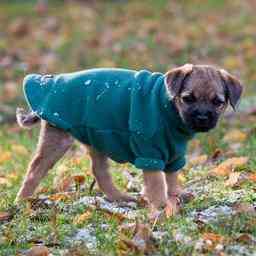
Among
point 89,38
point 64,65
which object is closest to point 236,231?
point 64,65

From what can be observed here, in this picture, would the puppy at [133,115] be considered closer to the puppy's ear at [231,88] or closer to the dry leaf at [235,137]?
the puppy's ear at [231,88]

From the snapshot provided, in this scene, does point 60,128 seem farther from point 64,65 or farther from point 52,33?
point 52,33

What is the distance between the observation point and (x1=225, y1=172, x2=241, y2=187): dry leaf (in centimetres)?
718

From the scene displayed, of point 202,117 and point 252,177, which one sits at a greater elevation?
point 202,117

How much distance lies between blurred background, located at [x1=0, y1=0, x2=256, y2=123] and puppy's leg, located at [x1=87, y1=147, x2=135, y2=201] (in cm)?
460

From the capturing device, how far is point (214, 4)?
60.7 ft

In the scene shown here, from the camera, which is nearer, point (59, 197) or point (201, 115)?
point (201, 115)

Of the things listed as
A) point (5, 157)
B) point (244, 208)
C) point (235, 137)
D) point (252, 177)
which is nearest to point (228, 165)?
point (252, 177)

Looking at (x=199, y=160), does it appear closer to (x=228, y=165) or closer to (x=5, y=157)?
(x=228, y=165)

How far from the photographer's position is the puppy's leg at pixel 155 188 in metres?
6.62

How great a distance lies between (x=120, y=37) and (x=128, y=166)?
8131mm

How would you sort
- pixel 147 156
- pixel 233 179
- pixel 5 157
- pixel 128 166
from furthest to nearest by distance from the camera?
pixel 5 157, pixel 128 166, pixel 233 179, pixel 147 156

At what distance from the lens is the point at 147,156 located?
6.60 m

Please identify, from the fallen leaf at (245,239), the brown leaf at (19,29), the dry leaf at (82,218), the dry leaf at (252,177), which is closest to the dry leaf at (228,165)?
the dry leaf at (252,177)
